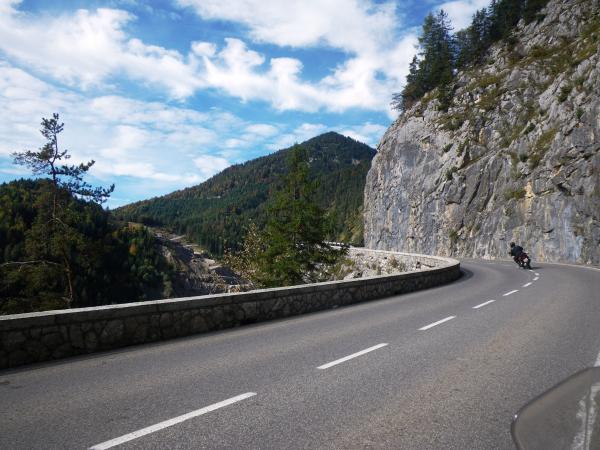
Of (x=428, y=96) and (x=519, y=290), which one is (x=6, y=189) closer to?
(x=428, y=96)

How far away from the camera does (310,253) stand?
25.4m

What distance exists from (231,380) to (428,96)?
7254 cm

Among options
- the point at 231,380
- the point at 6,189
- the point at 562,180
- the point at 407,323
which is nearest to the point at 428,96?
the point at 562,180

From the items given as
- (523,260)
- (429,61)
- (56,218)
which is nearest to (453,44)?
(429,61)

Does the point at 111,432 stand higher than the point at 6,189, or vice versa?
the point at 6,189

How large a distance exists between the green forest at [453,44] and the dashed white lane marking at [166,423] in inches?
2622

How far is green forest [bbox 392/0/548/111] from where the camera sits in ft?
221

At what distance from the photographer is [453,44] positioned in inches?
3068

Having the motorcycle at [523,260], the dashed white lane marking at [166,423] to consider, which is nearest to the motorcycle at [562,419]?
the dashed white lane marking at [166,423]

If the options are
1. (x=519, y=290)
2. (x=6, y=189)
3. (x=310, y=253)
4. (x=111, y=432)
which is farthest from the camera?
(x=6, y=189)

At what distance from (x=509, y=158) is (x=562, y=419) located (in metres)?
46.4

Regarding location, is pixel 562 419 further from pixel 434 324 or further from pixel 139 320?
pixel 139 320

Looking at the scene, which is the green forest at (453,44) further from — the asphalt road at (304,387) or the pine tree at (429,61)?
the asphalt road at (304,387)

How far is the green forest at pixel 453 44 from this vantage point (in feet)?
221
